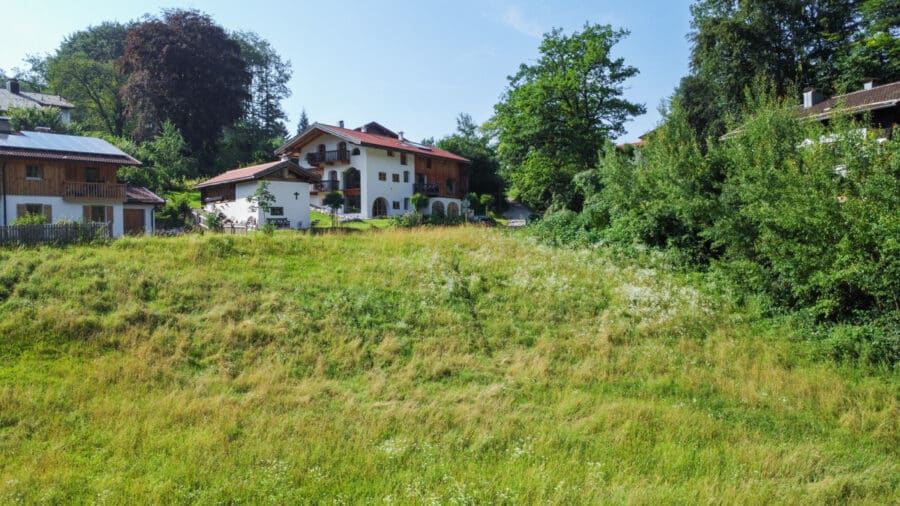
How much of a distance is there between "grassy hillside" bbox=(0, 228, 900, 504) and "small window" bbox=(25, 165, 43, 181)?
14.4 m

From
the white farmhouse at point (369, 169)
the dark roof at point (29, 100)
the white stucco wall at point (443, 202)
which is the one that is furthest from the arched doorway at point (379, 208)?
the dark roof at point (29, 100)

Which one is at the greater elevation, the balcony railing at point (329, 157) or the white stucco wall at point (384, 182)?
the balcony railing at point (329, 157)

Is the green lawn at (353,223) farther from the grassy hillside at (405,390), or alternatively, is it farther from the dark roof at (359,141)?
the grassy hillside at (405,390)

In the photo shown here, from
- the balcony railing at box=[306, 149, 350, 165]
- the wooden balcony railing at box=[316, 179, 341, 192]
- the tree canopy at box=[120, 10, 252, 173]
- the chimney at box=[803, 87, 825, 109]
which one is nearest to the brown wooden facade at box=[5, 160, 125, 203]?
the wooden balcony railing at box=[316, 179, 341, 192]

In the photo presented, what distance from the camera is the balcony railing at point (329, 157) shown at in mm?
43594

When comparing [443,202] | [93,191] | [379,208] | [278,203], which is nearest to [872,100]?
[443,202]

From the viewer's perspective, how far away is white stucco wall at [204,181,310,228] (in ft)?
112

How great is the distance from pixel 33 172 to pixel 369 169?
73.9 feet

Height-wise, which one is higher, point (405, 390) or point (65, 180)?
point (65, 180)

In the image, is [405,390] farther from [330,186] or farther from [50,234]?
[330,186]

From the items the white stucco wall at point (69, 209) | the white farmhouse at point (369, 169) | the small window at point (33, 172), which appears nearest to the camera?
the white stucco wall at point (69, 209)

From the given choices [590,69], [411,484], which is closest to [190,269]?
[411,484]

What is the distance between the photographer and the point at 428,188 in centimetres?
4844

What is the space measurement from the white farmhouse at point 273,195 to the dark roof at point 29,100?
30.5 m
